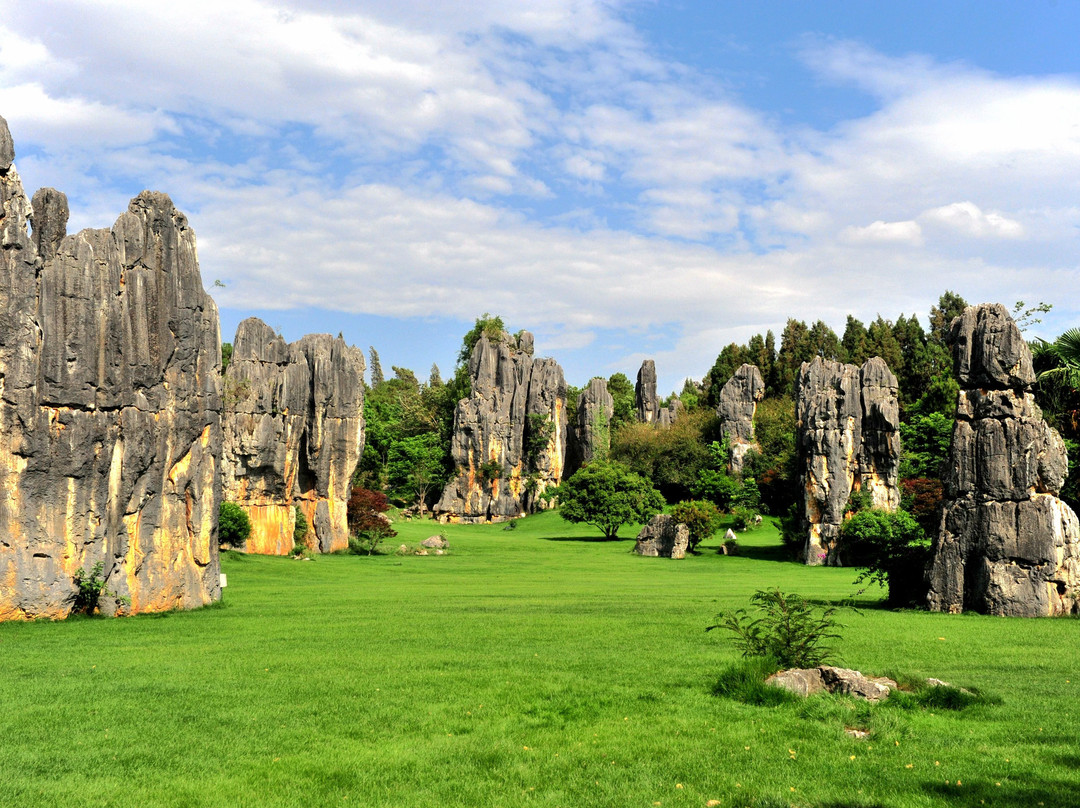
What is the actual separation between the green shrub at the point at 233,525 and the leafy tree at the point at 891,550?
87.4ft

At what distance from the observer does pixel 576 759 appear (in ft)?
29.9

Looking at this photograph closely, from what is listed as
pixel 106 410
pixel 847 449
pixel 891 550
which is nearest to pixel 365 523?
pixel 847 449

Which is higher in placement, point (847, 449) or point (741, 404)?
point (741, 404)

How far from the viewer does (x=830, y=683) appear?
37.4ft

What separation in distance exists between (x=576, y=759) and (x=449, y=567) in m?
29.4

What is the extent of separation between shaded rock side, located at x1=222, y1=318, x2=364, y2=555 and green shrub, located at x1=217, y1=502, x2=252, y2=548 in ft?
6.88

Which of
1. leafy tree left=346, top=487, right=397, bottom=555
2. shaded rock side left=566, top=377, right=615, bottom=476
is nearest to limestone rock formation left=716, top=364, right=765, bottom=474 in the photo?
shaded rock side left=566, top=377, right=615, bottom=476

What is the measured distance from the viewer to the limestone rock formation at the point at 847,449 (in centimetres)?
4828

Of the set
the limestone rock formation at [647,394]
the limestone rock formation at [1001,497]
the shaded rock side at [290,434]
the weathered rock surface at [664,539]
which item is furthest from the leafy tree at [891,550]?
the limestone rock formation at [647,394]

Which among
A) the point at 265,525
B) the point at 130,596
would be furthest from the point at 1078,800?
the point at 265,525

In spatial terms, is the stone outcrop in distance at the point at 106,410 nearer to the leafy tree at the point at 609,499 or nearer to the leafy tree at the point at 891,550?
the leafy tree at the point at 891,550

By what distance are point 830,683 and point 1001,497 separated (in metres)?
12.4

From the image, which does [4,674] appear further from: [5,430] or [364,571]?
[364,571]

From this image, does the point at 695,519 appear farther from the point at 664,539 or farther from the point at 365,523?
the point at 365,523
